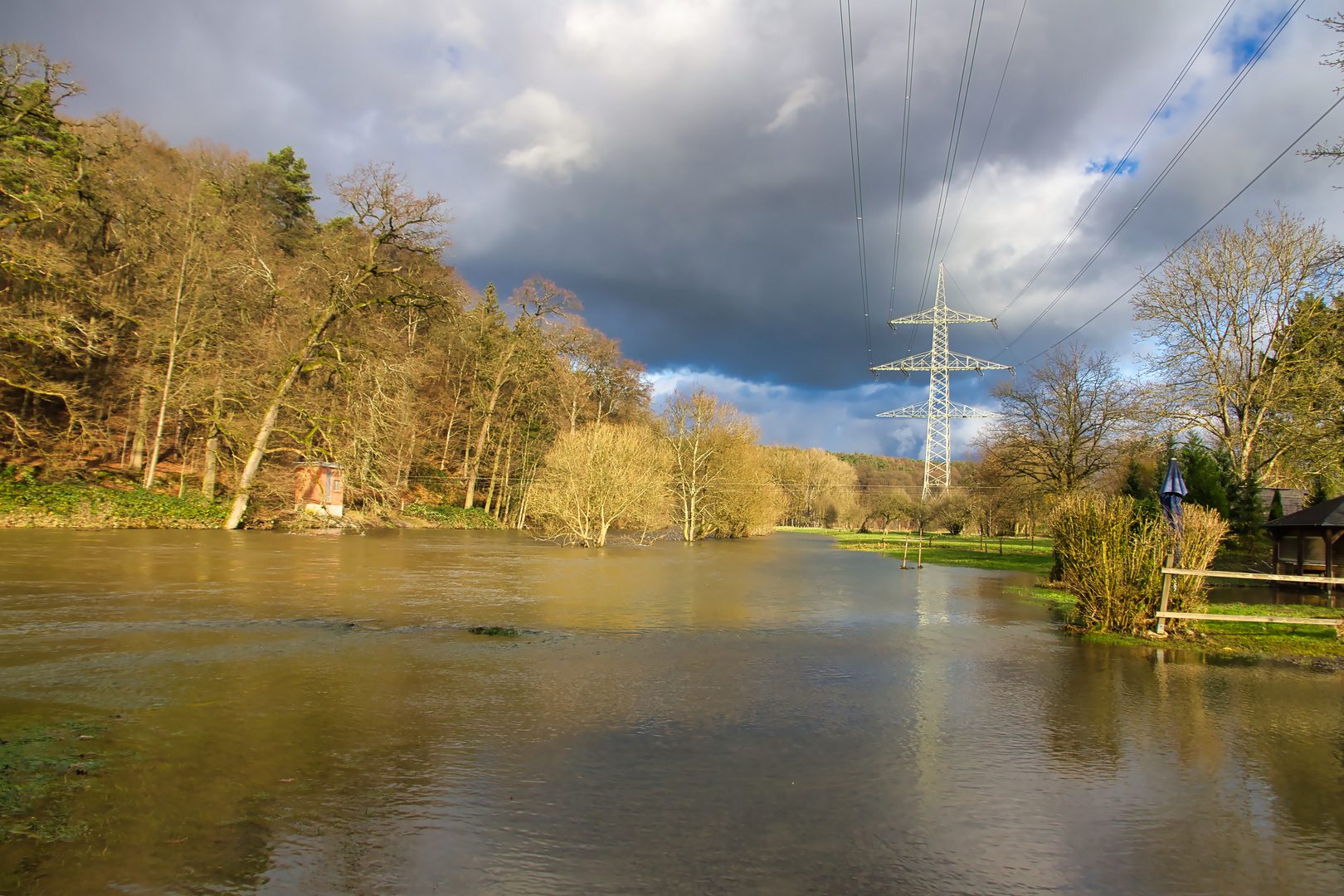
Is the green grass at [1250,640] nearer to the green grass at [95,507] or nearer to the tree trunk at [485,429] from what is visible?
the green grass at [95,507]

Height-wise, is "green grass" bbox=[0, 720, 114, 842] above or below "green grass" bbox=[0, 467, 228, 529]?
below

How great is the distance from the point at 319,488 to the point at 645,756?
35.7 metres

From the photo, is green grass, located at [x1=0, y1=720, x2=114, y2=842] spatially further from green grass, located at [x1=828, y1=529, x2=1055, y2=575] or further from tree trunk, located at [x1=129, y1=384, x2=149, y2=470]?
green grass, located at [x1=828, y1=529, x2=1055, y2=575]

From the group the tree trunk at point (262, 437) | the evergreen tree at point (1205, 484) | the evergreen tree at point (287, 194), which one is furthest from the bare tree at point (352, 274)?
the evergreen tree at point (1205, 484)

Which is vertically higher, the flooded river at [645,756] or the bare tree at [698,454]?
the bare tree at [698,454]

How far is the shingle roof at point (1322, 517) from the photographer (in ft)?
71.7

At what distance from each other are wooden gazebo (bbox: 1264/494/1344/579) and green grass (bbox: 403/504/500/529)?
4350cm

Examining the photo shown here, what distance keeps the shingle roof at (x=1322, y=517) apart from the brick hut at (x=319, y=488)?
37797mm

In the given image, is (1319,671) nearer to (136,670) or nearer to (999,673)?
(999,673)

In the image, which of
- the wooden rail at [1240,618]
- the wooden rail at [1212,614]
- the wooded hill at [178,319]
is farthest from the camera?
the wooded hill at [178,319]

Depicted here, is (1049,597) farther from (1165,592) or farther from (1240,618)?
(1240,618)

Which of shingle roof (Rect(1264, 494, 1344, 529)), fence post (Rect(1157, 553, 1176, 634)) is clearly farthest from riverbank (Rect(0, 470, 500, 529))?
shingle roof (Rect(1264, 494, 1344, 529))

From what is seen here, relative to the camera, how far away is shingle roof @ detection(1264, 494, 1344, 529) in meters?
A: 21.9

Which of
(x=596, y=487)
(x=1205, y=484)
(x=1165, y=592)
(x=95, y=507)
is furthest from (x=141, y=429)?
(x=1205, y=484)
